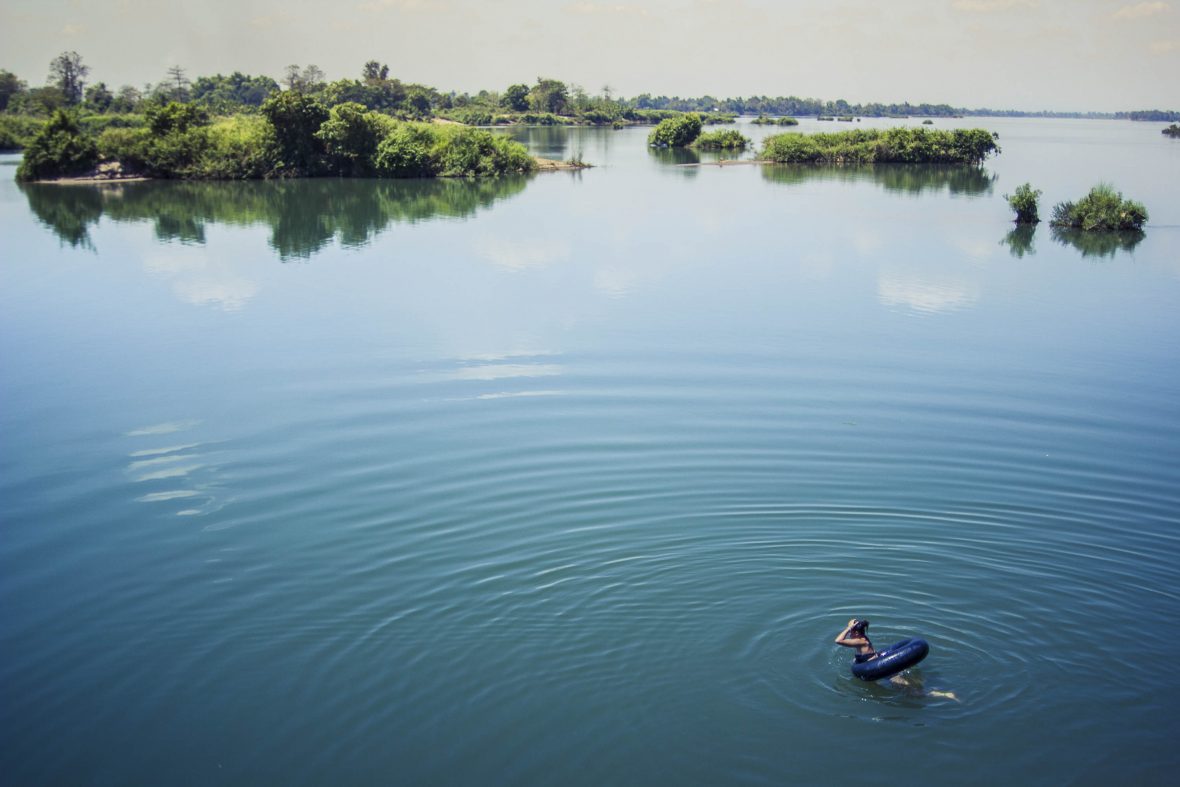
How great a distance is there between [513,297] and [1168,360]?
60.9 ft

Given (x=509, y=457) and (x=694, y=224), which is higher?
(x=694, y=224)

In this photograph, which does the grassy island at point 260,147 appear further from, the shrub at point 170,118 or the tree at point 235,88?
the tree at point 235,88

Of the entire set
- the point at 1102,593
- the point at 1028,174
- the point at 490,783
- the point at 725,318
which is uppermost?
the point at 1028,174

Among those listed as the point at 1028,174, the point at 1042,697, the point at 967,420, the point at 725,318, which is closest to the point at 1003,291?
the point at 725,318

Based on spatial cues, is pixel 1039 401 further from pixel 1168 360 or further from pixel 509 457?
pixel 509 457

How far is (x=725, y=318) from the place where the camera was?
2745cm

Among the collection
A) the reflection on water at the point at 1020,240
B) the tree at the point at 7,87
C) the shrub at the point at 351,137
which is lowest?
the reflection on water at the point at 1020,240

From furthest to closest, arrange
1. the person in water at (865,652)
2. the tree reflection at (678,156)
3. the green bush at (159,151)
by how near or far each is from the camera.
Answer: the tree reflection at (678,156), the green bush at (159,151), the person in water at (865,652)

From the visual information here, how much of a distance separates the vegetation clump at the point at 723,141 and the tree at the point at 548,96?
280 feet

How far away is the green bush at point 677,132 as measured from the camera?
110m

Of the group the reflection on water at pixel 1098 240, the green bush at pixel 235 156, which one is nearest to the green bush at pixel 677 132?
the green bush at pixel 235 156

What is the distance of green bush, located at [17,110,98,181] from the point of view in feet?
216

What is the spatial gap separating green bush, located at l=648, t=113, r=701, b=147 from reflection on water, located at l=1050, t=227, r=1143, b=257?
67690mm

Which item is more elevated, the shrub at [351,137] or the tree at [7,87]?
the tree at [7,87]
